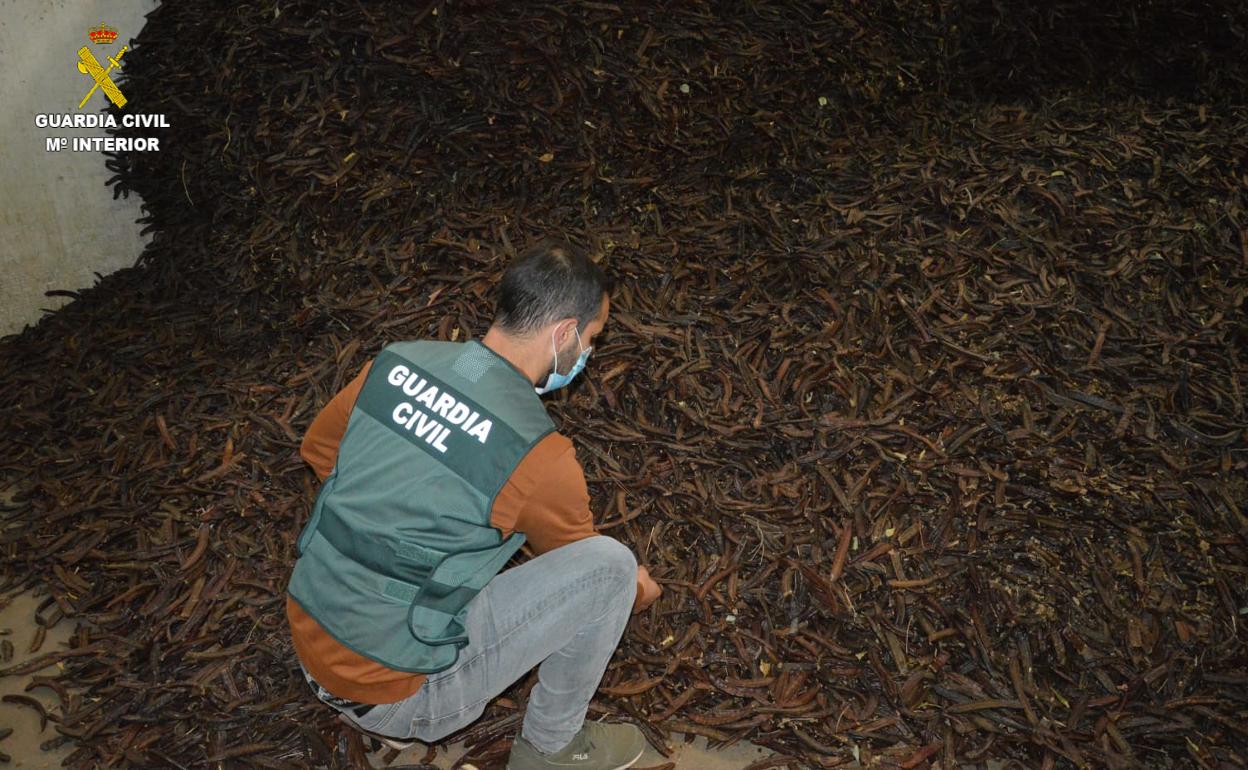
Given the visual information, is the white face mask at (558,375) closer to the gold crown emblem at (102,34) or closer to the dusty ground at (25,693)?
the dusty ground at (25,693)

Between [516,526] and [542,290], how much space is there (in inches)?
23.6

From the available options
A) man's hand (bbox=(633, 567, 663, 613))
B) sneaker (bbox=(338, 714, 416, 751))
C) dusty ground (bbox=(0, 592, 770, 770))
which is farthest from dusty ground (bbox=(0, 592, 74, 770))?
man's hand (bbox=(633, 567, 663, 613))

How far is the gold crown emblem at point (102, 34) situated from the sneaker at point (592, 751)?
166 inches

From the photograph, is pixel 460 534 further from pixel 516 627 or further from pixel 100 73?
pixel 100 73

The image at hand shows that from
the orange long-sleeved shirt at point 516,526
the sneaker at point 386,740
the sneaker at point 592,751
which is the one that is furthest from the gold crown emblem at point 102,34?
the sneaker at point 592,751

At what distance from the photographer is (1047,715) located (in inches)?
107

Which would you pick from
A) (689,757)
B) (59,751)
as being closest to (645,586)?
(689,757)

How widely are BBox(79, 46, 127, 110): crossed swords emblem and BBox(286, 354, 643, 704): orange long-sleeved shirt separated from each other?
3.46 meters

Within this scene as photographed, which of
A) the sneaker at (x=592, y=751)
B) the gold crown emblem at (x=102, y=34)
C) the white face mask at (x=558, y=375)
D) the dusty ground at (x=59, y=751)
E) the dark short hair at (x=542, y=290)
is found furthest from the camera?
the gold crown emblem at (x=102, y=34)

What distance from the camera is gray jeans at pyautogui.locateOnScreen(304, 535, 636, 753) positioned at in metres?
2.17

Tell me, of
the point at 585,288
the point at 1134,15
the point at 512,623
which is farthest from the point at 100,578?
the point at 1134,15

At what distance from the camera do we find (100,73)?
14.6 feet

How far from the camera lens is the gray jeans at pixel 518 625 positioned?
2.17m

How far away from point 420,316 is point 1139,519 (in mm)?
3020
